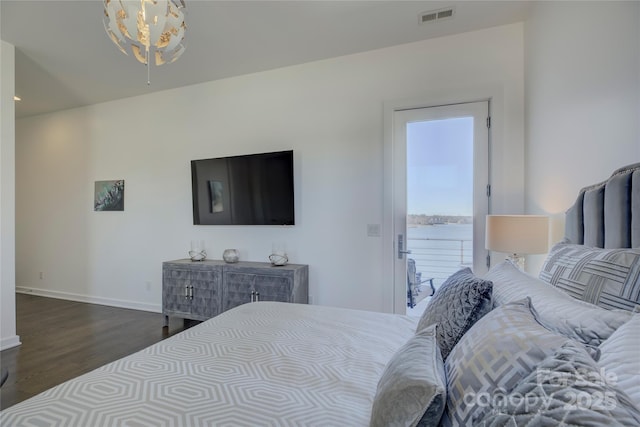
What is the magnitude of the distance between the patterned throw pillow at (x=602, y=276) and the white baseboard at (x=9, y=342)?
4.57 metres

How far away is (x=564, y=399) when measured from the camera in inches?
19.1

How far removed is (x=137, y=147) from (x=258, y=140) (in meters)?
2.01

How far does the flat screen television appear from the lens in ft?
11.4

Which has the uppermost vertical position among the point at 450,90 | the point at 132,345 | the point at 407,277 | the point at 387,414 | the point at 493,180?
the point at 450,90

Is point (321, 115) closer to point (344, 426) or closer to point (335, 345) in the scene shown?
point (335, 345)

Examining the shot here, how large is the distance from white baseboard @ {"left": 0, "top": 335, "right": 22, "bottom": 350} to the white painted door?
3.89 meters

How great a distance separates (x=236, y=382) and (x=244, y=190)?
111 inches

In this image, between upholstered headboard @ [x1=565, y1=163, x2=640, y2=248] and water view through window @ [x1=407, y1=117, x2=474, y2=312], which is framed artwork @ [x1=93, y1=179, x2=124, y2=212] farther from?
upholstered headboard @ [x1=565, y1=163, x2=640, y2=248]

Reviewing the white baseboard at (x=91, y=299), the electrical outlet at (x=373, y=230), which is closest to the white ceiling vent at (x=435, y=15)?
the electrical outlet at (x=373, y=230)

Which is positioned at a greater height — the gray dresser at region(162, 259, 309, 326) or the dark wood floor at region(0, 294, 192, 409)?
the gray dresser at region(162, 259, 309, 326)

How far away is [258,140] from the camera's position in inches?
146

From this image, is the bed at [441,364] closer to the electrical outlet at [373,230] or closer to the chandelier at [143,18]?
the electrical outlet at [373,230]

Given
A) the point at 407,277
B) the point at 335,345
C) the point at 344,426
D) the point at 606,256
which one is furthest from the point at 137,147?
the point at 606,256

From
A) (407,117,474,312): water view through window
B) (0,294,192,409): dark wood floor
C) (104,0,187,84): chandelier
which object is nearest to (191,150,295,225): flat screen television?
(407,117,474,312): water view through window
